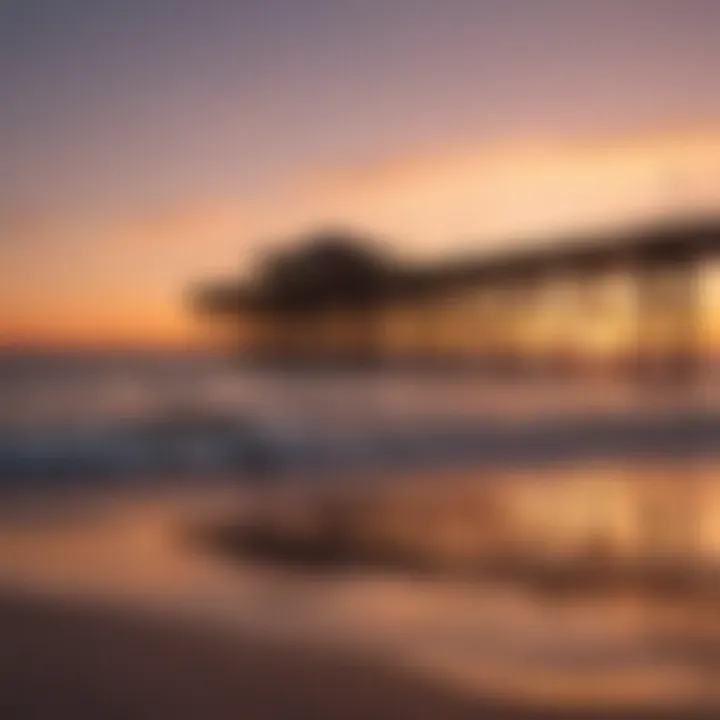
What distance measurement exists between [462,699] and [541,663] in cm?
28

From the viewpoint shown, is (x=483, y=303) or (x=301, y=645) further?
(x=483, y=303)

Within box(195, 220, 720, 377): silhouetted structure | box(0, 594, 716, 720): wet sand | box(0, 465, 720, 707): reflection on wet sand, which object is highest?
box(195, 220, 720, 377): silhouetted structure

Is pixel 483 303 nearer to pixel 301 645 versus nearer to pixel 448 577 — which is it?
pixel 448 577

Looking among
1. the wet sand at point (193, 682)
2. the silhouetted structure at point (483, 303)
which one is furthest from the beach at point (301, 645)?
the silhouetted structure at point (483, 303)

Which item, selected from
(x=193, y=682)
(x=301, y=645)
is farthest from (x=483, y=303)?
(x=193, y=682)

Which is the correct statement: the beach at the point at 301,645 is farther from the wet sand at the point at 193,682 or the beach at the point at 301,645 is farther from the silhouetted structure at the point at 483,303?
the silhouetted structure at the point at 483,303

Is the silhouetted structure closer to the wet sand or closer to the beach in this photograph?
the beach

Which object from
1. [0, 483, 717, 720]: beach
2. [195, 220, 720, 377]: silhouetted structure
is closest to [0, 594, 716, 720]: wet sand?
[0, 483, 717, 720]: beach

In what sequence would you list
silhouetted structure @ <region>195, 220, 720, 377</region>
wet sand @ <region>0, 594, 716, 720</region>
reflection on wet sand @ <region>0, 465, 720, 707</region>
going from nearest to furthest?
wet sand @ <region>0, 594, 716, 720</region> → reflection on wet sand @ <region>0, 465, 720, 707</region> → silhouetted structure @ <region>195, 220, 720, 377</region>

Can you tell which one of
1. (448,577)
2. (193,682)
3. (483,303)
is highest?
(483,303)

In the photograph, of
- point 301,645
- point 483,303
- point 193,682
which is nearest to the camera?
point 193,682

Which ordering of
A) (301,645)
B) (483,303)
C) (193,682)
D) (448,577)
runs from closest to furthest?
(193,682)
(301,645)
(448,577)
(483,303)

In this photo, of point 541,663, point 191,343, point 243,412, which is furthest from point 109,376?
point 541,663

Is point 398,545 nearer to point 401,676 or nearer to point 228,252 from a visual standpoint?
point 401,676
